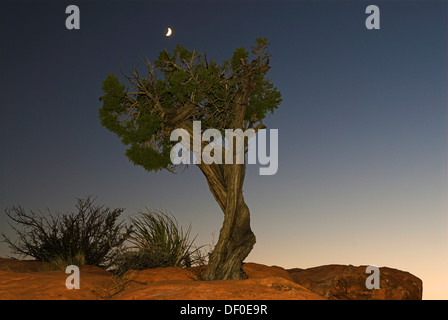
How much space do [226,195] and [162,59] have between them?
4357 millimetres

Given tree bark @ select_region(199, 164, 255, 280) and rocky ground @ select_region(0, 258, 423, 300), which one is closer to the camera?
rocky ground @ select_region(0, 258, 423, 300)

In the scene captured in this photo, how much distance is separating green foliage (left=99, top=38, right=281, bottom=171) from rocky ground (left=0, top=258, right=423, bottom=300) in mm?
3478

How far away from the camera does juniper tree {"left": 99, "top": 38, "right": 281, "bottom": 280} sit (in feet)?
34.1

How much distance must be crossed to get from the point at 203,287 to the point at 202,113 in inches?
217

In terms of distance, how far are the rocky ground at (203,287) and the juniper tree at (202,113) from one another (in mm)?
1425

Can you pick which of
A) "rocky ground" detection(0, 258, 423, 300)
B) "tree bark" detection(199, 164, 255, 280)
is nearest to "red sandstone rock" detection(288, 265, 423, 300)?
"rocky ground" detection(0, 258, 423, 300)

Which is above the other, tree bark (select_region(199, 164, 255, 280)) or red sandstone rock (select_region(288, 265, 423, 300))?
tree bark (select_region(199, 164, 255, 280))

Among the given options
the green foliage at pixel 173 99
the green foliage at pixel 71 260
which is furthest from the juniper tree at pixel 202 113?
the green foliage at pixel 71 260

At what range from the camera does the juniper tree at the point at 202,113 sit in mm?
10406

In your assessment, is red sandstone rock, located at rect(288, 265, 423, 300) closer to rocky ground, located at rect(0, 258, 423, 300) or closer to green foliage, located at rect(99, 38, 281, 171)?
rocky ground, located at rect(0, 258, 423, 300)

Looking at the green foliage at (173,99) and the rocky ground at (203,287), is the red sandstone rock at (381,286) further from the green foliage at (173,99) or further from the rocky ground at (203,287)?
the green foliage at (173,99)

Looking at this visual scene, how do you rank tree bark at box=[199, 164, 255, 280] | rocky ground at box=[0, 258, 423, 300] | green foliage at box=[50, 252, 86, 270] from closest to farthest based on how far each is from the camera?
rocky ground at box=[0, 258, 423, 300] < tree bark at box=[199, 164, 255, 280] < green foliage at box=[50, 252, 86, 270]
